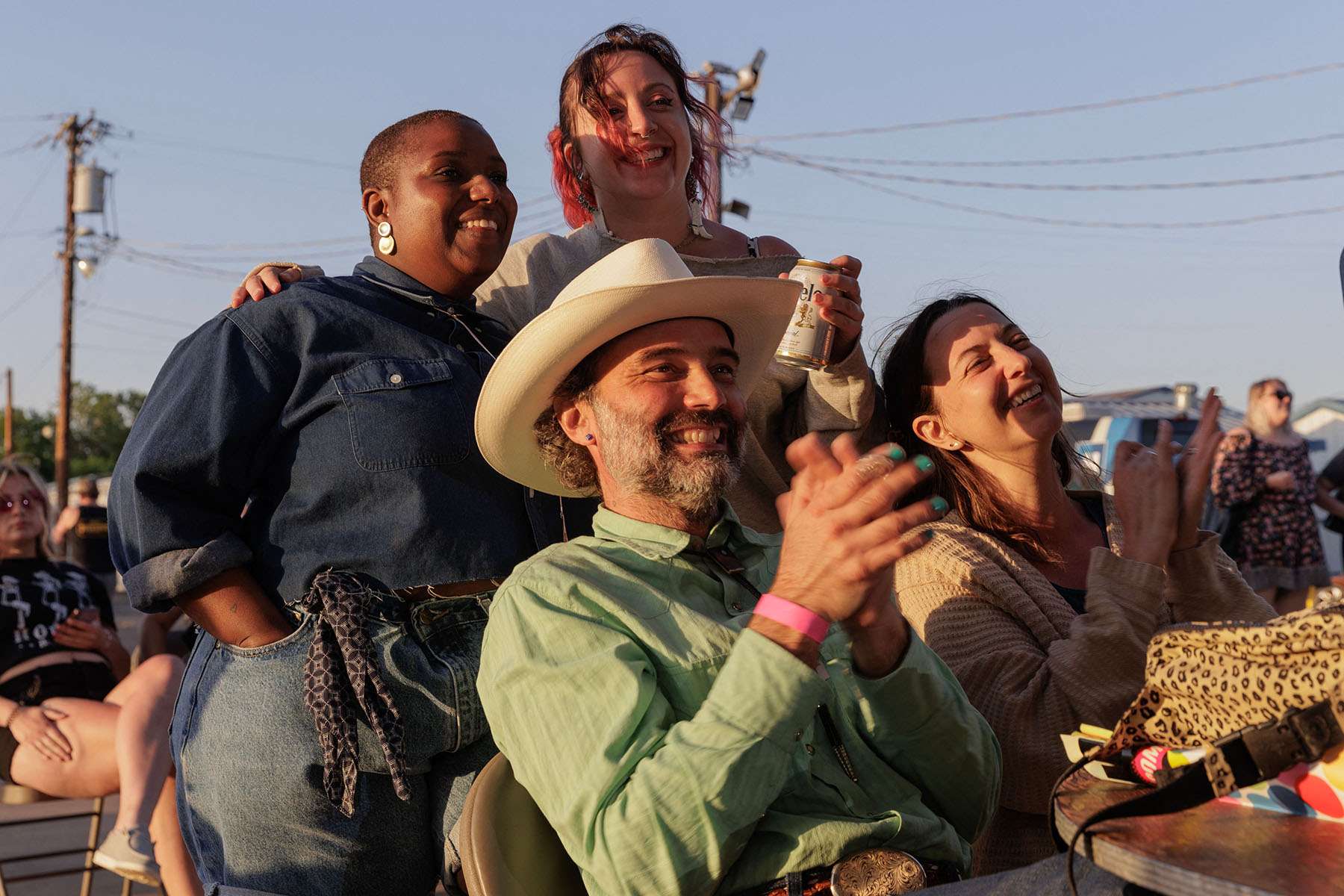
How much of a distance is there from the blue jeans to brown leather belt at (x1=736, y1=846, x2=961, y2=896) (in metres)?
0.65

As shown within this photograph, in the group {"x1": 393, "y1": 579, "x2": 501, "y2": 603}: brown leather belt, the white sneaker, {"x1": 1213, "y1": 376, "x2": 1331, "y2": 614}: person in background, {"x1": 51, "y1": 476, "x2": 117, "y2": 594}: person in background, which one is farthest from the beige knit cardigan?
{"x1": 51, "y1": 476, "x2": 117, "y2": 594}: person in background

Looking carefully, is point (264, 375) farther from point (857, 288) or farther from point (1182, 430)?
point (1182, 430)

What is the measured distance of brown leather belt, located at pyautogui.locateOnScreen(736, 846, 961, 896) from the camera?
1.74 m

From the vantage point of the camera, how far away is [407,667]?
7.22 feet

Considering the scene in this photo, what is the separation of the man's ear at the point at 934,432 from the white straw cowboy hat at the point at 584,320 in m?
0.66

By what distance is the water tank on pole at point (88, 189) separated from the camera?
82.2 ft

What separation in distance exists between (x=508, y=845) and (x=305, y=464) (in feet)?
3.16

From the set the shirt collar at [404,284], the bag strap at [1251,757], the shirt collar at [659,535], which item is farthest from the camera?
the shirt collar at [404,284]

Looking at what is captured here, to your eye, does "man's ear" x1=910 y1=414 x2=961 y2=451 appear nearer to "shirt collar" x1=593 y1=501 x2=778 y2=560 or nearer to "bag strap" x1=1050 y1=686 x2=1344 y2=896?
"shirt collar" x1=593 y1=501 x2=778 y2=560

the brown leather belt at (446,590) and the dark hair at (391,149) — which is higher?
the dark hair at (391,149)

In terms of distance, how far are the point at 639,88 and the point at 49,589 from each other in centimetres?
339

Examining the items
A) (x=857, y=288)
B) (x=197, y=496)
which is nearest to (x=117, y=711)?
(x=197, y=496)

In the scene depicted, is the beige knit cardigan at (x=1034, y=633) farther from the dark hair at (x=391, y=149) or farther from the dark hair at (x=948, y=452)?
the dark hair at (x=391, y=149)

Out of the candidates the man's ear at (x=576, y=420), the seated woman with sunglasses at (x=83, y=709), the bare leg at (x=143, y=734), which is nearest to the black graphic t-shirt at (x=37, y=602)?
the seated woman with sunglasses at (x=83, y=709)
